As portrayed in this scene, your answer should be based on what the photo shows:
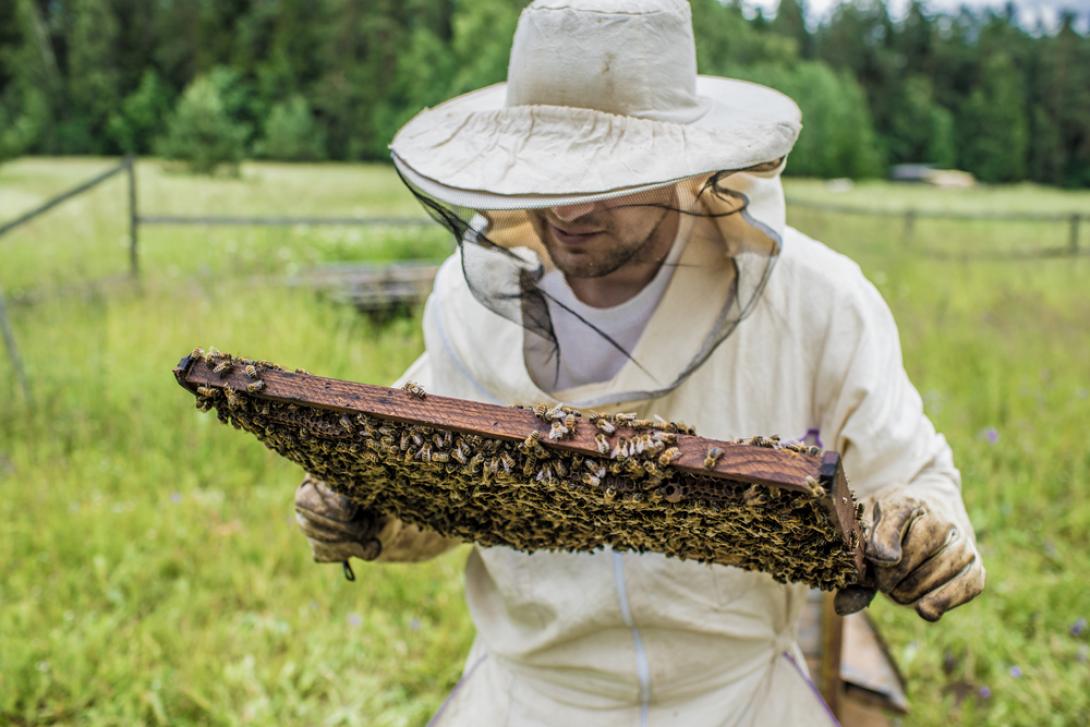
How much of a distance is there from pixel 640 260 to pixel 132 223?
783 cm

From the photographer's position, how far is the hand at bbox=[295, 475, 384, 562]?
1845 millimetres

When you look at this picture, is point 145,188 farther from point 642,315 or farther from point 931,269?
point 642,315

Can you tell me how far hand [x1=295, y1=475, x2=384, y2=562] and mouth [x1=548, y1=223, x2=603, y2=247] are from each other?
0.72 m

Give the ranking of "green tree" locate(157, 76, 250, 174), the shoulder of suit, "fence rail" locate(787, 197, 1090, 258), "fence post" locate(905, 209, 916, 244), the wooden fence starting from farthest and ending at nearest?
1. "green tree" locate(157, 76, 250, 174)
2. "fence post" locate(905, 209, 916, 244)
3. "fence rail" locate(787, 197, 1090, 258)
4. the wooden fence
5. the shoulder of suit

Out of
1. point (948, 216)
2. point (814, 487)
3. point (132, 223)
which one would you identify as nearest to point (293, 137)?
point (132, 223)

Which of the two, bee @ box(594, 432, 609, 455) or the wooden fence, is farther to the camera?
the wooden fence

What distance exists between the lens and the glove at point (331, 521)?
1.84 m

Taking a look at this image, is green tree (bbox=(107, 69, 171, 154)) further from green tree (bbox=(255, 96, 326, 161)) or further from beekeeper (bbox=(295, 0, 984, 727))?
beekeeper (bbox=(295, 0, 984, 727))

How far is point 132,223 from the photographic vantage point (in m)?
8.31

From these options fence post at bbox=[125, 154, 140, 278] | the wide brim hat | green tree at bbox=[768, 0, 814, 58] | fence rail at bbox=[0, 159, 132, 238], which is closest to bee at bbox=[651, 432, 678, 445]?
the wide brim hat

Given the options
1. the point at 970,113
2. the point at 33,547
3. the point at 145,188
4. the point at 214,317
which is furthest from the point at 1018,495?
the point at 970,113

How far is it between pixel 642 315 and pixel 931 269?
8.80 m

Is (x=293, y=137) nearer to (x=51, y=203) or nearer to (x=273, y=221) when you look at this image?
(x=273, y=221)

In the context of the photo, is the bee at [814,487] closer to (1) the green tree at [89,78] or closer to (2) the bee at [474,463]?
(2) the bee at [474,463]
